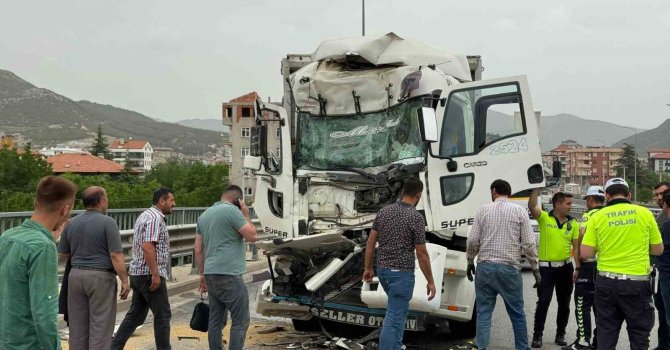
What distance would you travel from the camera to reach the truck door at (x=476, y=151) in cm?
745

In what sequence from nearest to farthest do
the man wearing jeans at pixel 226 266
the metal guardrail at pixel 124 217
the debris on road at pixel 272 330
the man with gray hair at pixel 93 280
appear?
the man with gray hair at pixel 93 280
the man wearing jeans at pixel 226 266
the debris on road at pixel 272 330
the metal guardrail at pixel 124 217

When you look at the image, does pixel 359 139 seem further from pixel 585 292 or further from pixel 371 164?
pixel 585 292

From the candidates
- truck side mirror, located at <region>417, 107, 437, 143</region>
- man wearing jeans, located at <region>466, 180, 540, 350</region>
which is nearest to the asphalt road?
man wearing jeans, located at <region>466, 180, 540, 350</region>

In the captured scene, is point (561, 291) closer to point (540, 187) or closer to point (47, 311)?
point (540, 187)

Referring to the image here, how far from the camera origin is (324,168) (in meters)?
8.12

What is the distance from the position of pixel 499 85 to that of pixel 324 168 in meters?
2.12

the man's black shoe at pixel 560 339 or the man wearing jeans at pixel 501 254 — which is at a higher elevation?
the man wearing jeans at pixel 501 254

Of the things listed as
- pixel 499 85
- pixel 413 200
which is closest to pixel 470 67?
pixel 499 85

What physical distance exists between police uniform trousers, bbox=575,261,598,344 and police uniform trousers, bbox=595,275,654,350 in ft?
5.09

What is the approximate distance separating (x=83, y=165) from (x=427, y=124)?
512 ft

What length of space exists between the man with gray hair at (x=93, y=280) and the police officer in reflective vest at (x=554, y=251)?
446 centimetres

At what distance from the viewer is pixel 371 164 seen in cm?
802

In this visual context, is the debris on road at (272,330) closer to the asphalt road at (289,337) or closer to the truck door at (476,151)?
the asphalt road at (289,337)

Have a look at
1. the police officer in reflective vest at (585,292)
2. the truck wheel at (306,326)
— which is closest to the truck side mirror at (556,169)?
the police officer in reflective vest at (585,292)
